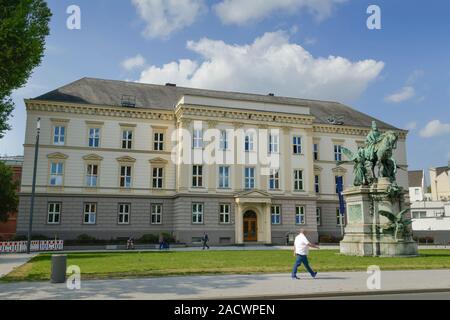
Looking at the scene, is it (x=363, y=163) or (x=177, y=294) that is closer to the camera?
(x=177, y=294)

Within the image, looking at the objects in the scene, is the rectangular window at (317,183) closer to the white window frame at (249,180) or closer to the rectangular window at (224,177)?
the white window frame at (249,180)

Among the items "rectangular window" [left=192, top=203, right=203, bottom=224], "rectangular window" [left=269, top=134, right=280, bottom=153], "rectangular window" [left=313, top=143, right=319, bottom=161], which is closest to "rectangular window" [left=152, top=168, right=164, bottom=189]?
"rectangular window" [left=192, top=203, right=203, bottom=224]

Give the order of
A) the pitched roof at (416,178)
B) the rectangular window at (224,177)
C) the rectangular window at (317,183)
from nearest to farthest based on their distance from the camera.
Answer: the rectangular window at (224,177) < the rectangular window at (317,183) < the pitched roof at (416,178)

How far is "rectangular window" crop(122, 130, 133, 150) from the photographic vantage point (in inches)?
1684

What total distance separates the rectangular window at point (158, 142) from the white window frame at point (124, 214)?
6.64 m

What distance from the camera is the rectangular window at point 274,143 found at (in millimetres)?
44875

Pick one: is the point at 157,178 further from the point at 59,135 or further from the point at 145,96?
the point at 59,135

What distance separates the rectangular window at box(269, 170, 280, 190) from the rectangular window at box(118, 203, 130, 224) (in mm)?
15056

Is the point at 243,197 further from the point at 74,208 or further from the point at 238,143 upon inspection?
the point at 74,208

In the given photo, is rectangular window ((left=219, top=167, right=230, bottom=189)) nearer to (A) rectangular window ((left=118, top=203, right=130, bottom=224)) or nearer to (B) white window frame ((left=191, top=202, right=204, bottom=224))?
(B) white window frame ((left=191, top=202, right=204, bottom=224))

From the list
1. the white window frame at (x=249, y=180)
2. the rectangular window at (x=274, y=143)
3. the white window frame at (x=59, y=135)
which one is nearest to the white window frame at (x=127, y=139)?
the white window frame at (x=59, y=135)

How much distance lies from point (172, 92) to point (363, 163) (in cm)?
2890

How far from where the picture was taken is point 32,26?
24.4 m

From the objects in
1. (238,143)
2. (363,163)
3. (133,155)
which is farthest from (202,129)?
(363,163)
